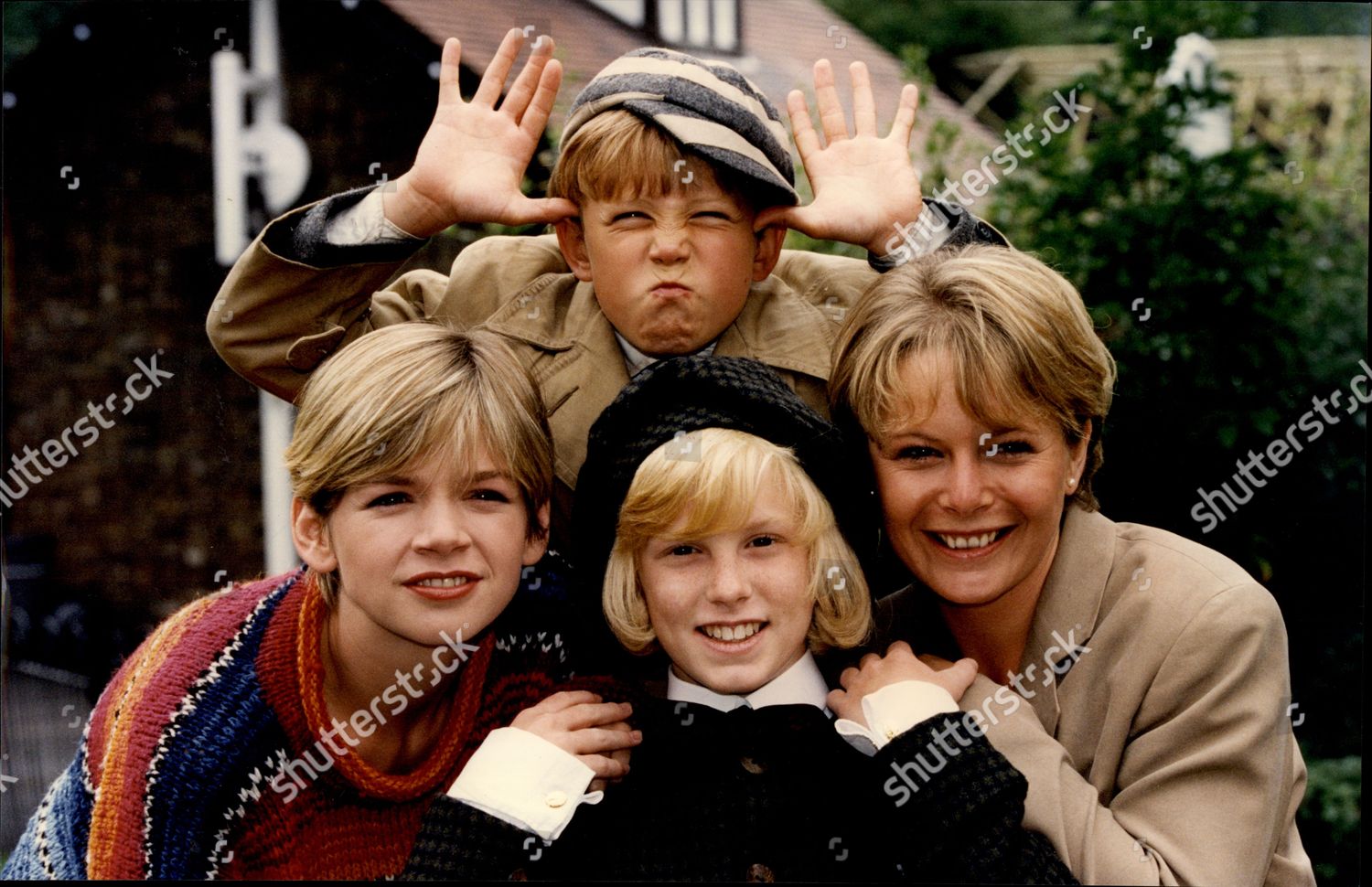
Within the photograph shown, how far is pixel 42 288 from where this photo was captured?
5727 millimetres

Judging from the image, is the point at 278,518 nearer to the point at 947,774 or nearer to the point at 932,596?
the point at 932,596

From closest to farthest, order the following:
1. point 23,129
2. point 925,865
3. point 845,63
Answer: point 925,865, point 23,129, point 845,63

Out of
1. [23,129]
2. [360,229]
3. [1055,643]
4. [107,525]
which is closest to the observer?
[1055,643]

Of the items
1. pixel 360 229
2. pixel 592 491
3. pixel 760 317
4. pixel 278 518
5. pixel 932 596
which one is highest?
pixel 360 229

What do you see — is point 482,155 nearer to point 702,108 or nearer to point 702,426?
point 702,108

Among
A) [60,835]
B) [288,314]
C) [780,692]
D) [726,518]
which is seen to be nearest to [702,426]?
[726,518]

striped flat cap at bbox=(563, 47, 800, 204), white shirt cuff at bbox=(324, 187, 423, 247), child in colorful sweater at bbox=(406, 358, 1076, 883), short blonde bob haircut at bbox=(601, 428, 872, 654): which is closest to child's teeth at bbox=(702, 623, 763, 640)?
child in colorful sweater at bbox=(406, 358, 1076, 883)

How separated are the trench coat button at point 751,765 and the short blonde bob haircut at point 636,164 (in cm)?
110

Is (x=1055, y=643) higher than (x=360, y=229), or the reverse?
(x=360, y=229)

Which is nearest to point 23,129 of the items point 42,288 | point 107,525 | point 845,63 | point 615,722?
point 42,288

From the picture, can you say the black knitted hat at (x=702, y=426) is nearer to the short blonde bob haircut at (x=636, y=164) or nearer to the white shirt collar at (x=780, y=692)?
the white shirt collar at (x=780, y=692)

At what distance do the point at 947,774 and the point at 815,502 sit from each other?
507 mm

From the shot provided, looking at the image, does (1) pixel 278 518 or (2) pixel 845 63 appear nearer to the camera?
(1) pixel 278 518

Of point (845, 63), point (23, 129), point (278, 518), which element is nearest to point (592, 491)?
point (278, 518)
